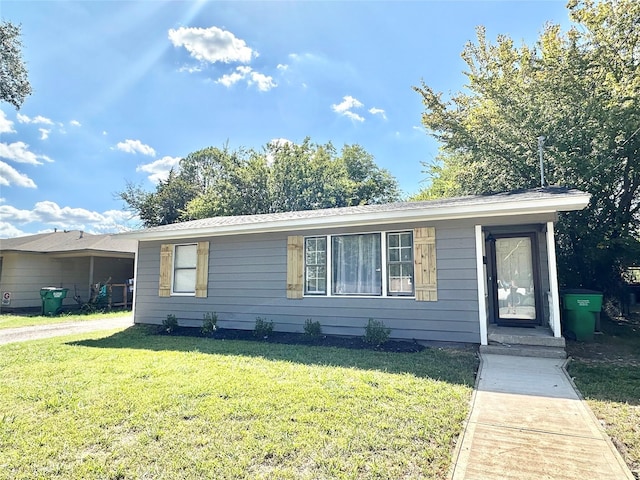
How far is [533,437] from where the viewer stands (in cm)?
269

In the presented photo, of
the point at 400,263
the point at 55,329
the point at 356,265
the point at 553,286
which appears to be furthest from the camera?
the point at 55,329

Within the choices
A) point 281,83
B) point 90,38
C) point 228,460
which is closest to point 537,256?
point 228,460

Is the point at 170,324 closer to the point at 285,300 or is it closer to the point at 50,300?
the point at 285,300

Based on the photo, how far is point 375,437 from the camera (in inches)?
103

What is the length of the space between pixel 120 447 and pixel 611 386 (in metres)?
4.72

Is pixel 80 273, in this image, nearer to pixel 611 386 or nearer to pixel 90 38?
pixel 90 38

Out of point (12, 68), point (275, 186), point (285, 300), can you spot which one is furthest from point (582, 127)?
point (12, 68)

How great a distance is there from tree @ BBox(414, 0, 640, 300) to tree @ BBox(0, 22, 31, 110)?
43.6ft

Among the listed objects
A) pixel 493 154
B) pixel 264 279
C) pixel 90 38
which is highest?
pixel 90 38

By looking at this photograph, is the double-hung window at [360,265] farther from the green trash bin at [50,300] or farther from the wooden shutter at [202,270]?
the green trash bin at [50,300]

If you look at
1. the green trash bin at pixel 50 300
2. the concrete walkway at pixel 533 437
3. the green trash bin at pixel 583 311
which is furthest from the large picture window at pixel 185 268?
the green trash bin at pixel 583 311

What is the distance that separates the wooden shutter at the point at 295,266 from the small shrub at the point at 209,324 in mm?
1757

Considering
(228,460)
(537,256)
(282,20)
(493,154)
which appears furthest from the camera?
(493,154)

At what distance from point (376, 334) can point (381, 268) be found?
120 cm
